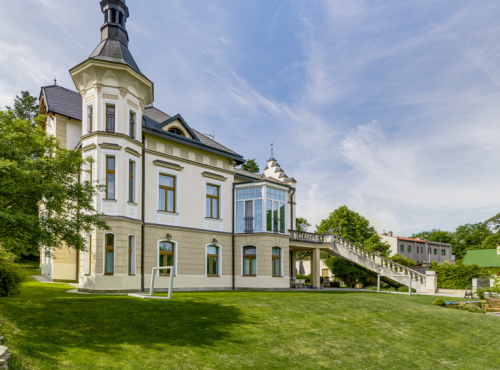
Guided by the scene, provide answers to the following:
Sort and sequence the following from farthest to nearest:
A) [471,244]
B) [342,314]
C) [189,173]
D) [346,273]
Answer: [471,244] < [346,273] < [189,173] < [342,314]

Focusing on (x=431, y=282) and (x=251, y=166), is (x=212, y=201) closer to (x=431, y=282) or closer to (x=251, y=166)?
(x=431, y=282)

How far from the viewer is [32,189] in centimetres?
1108

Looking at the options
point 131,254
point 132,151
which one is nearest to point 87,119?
point 132,151

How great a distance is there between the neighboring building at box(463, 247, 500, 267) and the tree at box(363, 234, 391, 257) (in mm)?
10868

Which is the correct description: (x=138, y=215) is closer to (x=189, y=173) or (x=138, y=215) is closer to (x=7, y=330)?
(x=189, y=173)

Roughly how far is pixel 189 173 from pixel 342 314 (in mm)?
12516

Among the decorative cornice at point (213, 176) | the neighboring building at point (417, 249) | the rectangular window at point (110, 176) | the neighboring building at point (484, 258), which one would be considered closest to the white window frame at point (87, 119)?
the rectangular window at point (110, 176)

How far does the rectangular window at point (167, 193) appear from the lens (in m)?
23.3

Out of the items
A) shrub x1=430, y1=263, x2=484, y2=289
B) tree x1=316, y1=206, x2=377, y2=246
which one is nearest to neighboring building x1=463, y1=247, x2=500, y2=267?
tree x1=316, y1=206, x2=377, y2=246

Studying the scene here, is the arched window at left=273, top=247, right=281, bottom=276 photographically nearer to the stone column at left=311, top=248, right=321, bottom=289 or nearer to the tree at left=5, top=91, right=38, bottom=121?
the stone column at left=311, top=248, right=321, bottom=289

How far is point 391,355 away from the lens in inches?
471

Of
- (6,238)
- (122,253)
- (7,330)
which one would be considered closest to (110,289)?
(122,253)

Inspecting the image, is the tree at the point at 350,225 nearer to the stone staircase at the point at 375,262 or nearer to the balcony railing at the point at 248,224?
the stone staircase at the point at 375,262

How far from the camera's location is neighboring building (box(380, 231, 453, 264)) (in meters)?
68.7
